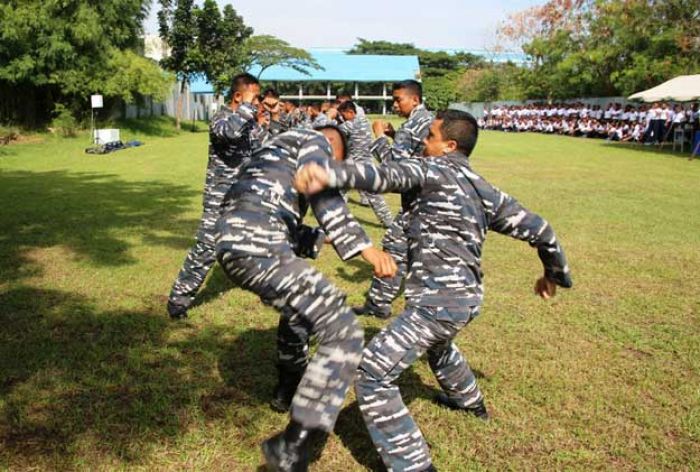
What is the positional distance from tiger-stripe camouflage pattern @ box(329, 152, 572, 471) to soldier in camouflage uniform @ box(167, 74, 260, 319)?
2540mm

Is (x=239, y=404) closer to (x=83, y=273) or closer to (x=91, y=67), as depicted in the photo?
(x=83, y=273)

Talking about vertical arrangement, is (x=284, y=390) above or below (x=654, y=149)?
below

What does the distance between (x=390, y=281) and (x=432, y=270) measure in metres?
2.42

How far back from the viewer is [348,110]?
997 cm

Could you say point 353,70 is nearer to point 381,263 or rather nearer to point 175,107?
point 175,107

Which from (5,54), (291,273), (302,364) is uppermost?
(5,54)

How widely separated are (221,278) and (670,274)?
5.43 meters

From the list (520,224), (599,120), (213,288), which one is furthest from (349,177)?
(599,120)

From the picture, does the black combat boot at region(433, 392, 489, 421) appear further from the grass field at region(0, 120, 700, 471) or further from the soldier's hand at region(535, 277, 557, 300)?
the soldier's hand at region(535, 277, 557, 300)

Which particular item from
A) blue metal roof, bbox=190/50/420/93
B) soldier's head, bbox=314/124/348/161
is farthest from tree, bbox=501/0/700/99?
soldier's head, bbox=314/124/348/161

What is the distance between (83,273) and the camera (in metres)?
7.33

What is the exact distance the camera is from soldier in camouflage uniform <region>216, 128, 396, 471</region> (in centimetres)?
312

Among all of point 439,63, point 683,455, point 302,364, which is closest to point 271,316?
point 302,364

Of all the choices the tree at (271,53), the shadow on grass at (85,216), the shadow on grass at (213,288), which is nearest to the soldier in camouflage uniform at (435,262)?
the shadow on grass at (213,288)
